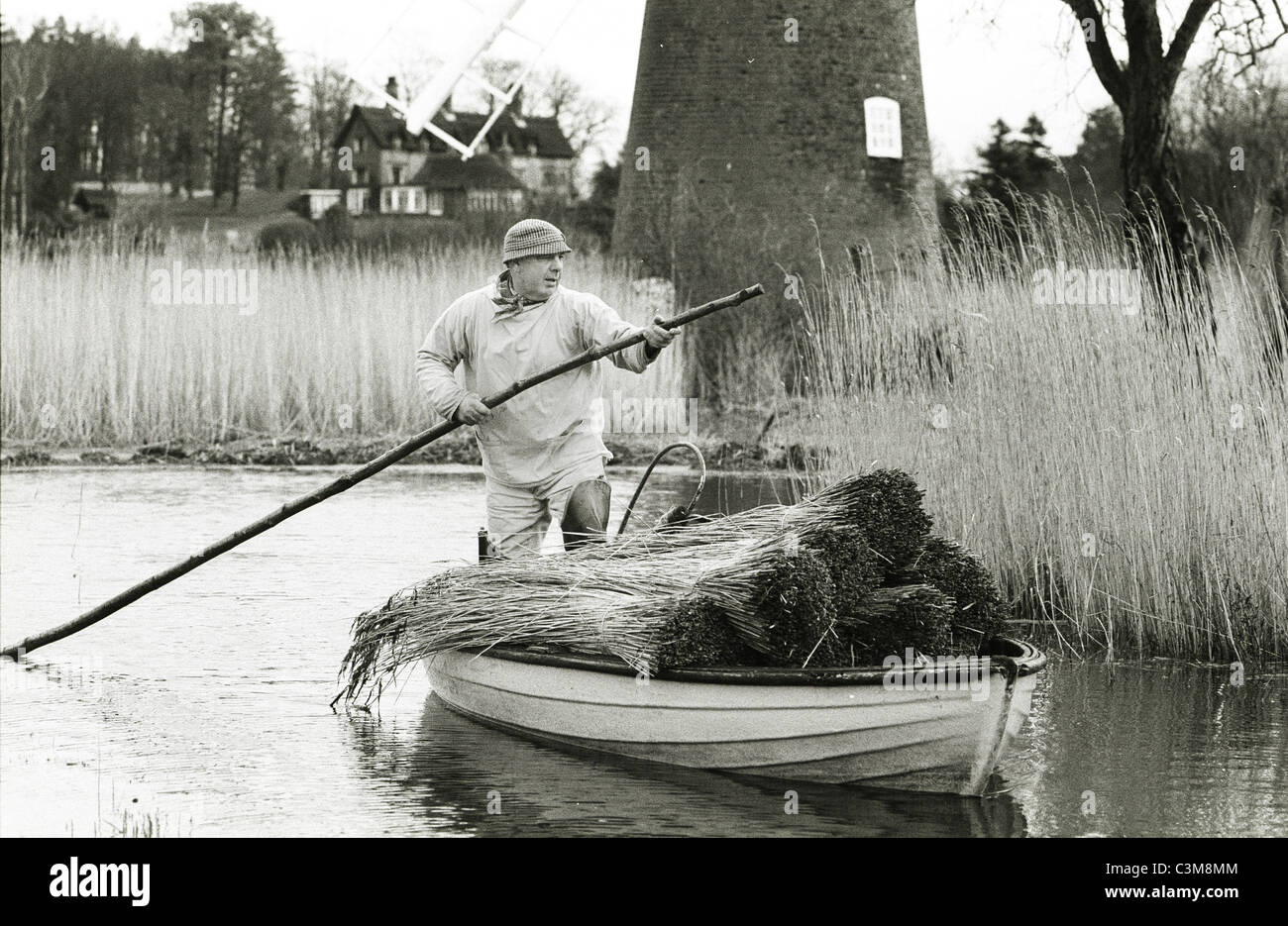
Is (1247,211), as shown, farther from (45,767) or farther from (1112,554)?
(45,767)

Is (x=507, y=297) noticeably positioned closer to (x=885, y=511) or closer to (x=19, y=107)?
(x=885, y=511)

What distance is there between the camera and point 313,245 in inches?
1478

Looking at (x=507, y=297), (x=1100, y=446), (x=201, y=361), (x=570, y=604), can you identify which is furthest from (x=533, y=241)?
(x=201, y=361)

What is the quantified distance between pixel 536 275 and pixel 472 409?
701 mm

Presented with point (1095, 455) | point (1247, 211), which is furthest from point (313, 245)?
point (1095, 455)

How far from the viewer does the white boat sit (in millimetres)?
6020

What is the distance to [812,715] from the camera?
6.11 meters

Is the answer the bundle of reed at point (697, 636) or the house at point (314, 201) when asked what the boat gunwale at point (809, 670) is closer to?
the bundle of reed at point (697, 636)

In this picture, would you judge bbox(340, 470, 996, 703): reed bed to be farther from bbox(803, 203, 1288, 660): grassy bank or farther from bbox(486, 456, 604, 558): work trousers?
bbox(803, 203, 1288, 660): grassy bank

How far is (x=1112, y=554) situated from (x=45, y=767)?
4.91 meters

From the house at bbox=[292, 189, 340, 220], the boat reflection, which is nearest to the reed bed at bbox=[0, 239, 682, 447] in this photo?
the boat reflection

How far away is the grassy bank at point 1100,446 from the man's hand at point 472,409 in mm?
2723

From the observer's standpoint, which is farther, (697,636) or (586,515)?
(586,515)

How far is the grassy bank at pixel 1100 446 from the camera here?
323 inches
